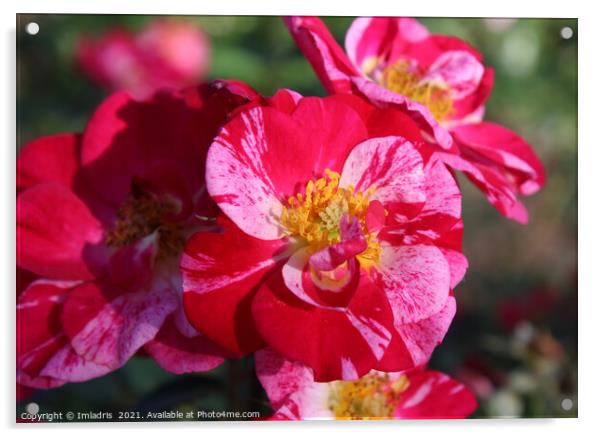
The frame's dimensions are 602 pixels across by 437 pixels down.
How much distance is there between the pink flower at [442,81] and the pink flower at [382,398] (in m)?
0.24

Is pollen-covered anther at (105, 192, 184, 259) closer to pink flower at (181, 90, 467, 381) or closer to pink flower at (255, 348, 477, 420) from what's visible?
pink flower at (181, 90, 467, 381)

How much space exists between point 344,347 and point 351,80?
0.26 m

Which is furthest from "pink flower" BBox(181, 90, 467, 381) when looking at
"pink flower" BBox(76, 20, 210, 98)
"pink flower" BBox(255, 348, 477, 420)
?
"pink flower" BBox(76, 20, 210, 98)

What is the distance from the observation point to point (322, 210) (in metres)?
0.72

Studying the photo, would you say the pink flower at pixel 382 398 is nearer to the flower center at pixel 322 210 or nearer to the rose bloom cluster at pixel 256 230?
the rose bloom cluster at pixel 256 230

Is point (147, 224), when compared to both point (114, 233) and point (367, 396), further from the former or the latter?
point (367, 396)

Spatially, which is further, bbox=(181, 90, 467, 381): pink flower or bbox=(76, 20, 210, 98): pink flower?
bbox=(76, 20, 210, 98): pink flower

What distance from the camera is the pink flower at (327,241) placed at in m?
0.66

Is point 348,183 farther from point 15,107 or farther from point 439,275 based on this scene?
point 15,107

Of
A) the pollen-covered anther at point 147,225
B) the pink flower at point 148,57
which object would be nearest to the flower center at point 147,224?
the pollen-covered anther at point 147,225

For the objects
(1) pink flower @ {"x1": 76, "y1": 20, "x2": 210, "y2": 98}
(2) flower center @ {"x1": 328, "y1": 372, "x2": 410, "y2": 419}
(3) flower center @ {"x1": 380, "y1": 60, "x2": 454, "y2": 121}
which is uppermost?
(1) pink flower @ {"x1": 76, "y1": 20, "x2": 210, "y2": 98}

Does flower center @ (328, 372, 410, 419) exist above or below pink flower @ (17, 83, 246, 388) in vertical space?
below

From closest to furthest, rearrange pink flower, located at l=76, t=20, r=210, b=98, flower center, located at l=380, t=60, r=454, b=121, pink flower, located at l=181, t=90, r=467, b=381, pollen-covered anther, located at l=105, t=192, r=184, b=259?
pink flower, located at l=181, t=90, r=467, b=381 < pollen-covered anther, located at l=105, t=192, r=184, b=259 < flower center, located at l=380, t=60, r=454, b=121 < pink flower, located at l=76, t=20, r=210, b=98

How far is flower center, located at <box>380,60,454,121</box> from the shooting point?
89 cm
